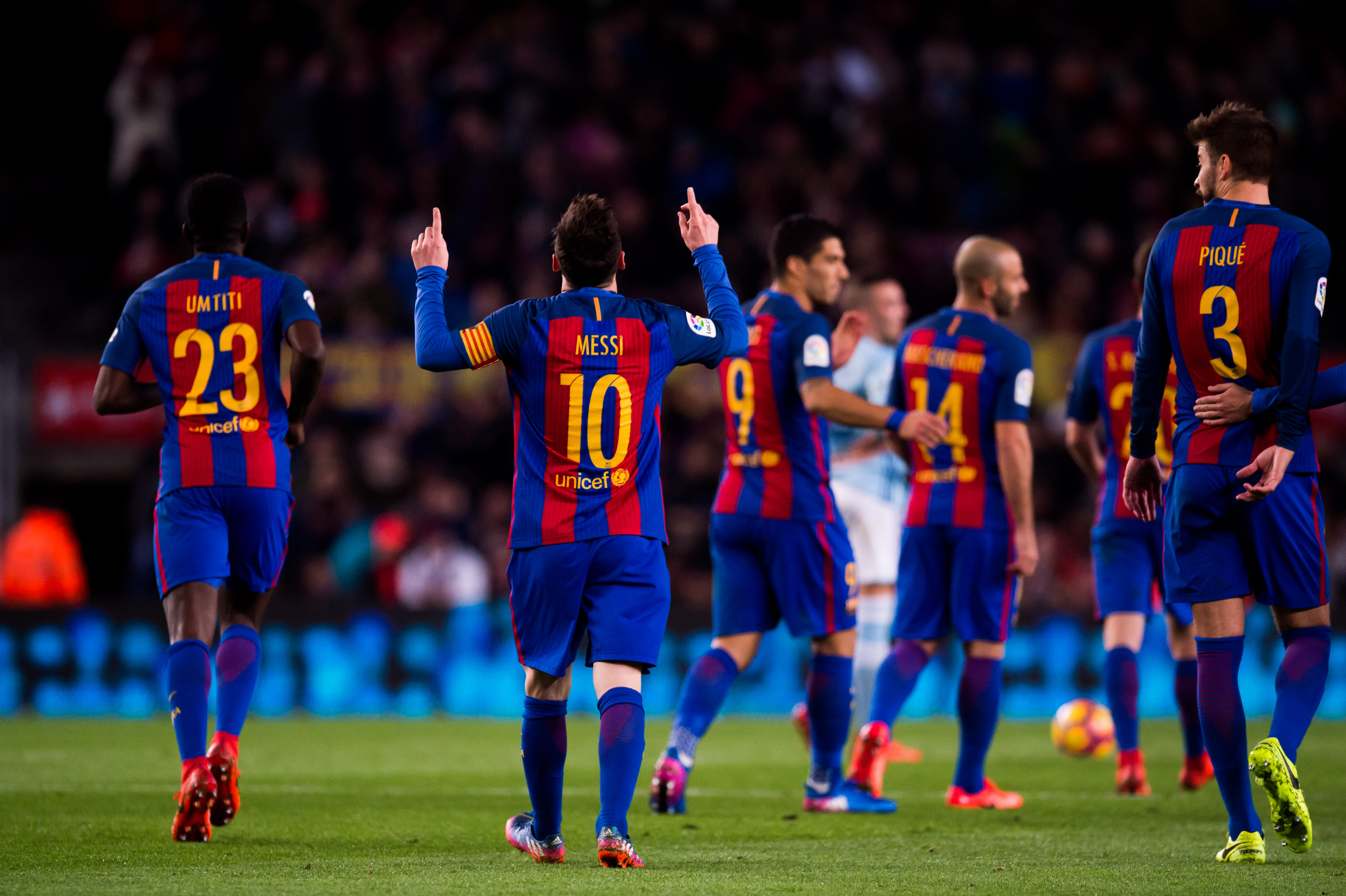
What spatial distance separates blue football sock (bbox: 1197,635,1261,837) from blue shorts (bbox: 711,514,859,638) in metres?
1.88

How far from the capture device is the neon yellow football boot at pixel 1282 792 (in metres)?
4.77

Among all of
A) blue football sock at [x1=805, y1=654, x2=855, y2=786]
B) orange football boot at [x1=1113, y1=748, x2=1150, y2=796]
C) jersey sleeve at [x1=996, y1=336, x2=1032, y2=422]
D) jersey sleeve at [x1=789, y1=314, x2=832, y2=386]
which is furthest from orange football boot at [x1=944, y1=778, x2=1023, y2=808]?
jersey sleeve at [x1=789, y1=314, x2=832, y2=386]

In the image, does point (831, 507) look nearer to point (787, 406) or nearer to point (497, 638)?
point (787, 406)

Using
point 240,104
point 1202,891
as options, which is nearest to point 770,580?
point 1202,891

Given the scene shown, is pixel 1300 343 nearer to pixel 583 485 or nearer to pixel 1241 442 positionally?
pixel 1241 442

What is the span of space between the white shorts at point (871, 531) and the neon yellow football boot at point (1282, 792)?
15.1ft

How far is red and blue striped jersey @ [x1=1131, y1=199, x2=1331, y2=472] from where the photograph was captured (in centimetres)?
500

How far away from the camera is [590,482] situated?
5016 mm

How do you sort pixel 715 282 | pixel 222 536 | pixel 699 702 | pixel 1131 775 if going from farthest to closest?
pixel 1131 775 → pixel 699 702 → pixel 222 536 → pixel 715 282

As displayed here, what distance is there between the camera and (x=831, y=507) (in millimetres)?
6840

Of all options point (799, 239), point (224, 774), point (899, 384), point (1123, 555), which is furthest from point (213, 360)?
point (1123, 555)

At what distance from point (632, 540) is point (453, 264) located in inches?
450

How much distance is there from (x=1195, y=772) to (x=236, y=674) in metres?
4.38

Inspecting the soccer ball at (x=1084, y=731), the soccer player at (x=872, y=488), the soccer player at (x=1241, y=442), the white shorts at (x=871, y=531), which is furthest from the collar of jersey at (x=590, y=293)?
the soccer ball at (x=1084, y=731)
